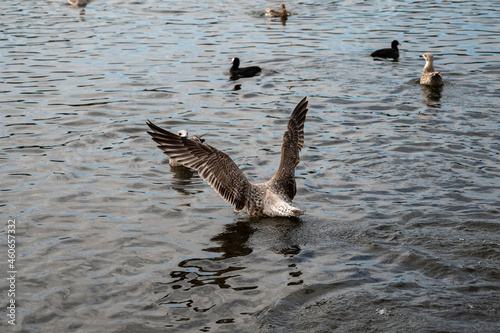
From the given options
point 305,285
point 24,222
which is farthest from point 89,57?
point 305,285

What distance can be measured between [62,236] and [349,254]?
4.14 m

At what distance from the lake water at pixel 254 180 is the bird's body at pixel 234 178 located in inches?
12.3

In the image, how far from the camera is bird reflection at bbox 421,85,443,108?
14.8 metres

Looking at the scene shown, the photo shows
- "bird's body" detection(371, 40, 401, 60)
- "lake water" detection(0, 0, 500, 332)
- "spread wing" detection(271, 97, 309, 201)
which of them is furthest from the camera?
"bird's body" detection(371, 40, 401, 60)

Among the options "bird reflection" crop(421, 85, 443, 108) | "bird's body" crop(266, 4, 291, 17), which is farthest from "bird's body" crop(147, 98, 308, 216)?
"bird's body" crop(266, 4, 291, 17)

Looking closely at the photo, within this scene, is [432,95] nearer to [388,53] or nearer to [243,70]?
[388,53]

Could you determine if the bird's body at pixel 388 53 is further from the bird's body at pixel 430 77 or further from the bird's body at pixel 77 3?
the bird's body at pixel 77 3

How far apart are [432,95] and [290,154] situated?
22.5ft

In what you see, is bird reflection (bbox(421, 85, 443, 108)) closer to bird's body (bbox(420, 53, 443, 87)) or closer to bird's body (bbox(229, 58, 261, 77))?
bird's body (bbox(420, 53, 443, 87))

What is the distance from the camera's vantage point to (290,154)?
10016mm

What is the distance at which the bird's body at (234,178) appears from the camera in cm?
907

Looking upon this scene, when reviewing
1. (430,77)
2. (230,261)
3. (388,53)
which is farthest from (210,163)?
(388,53)

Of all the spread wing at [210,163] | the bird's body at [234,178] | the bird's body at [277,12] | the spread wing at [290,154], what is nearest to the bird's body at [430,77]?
the spread wing at [290,154]

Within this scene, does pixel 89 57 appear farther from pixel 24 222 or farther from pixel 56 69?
pixel 24 222
